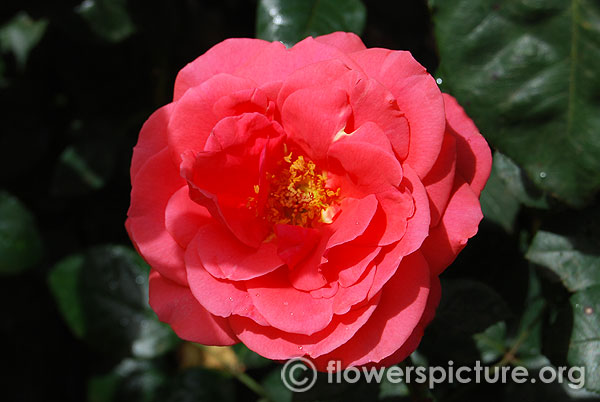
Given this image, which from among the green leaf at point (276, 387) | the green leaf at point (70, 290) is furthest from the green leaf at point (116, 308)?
the green leaf at point (276, 387)

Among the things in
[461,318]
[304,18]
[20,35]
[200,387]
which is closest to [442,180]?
[461,318]

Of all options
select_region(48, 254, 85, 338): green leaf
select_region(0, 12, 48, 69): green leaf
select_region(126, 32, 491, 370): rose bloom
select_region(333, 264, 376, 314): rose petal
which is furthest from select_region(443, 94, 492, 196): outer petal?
select_region(0, 12, 48, 69): green leaf

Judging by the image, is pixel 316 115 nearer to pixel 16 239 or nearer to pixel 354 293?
pixel 354 293

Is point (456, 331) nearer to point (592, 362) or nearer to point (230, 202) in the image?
point (592, 362)

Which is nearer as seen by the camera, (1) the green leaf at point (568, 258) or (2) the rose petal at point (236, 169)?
(2) the rose petal at point (236, 169)

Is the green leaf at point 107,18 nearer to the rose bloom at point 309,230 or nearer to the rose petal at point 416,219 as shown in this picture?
the rose bloom at point 309,230

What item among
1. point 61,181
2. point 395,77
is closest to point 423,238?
point 395,77
